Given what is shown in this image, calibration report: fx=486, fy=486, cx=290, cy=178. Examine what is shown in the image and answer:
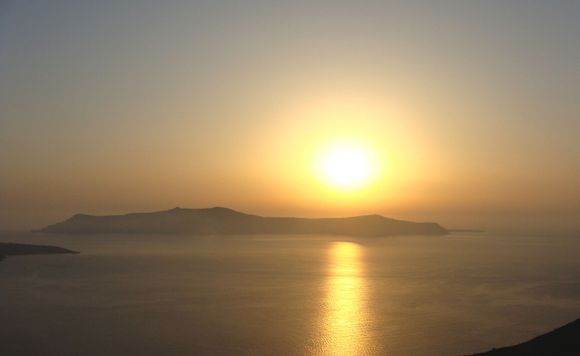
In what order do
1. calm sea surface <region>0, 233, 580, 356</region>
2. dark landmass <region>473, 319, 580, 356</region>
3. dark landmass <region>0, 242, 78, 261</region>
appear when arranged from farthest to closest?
dark landmass <region>0, 242, 78, 261</region>, calm sea surface <region>0, 233, 580, 356</region>, dark landmass <region>473, 319, 580, 356</region>

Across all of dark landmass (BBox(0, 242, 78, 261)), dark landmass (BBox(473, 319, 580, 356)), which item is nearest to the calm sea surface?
dark landmass (BBox(473, 319, 580, 356))

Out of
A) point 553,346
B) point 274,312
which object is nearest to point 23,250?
point 274,312

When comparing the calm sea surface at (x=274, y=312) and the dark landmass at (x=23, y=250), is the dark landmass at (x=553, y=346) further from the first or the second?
the dark landmass at (x=23, y=250)

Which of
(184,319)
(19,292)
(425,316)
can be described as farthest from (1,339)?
(425,316)

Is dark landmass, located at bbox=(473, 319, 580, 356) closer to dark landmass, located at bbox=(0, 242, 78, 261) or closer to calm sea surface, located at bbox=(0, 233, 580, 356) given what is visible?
calm sea surface, located at bbox=(0, 233, 580, 356)

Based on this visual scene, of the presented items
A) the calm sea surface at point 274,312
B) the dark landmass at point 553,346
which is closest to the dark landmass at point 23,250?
the calm sea surface at point 274,312

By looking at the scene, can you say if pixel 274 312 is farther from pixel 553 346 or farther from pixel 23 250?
pixel 23 250

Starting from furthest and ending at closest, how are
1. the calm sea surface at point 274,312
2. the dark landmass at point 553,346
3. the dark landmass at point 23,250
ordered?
1. the dark landmass at point 23,250
2. the calm sea surface at point 274,312
3. the dark landmass at point 553,346

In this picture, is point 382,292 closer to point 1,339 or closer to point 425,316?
point 425,316

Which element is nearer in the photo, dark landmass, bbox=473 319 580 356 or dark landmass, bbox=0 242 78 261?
dark landmass, bbox=473 319 580 356
